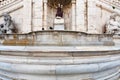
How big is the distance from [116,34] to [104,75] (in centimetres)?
733

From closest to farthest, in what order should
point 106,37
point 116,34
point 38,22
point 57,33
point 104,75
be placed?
point 104,75, point 57,33, point 106,37, point 116,34, point 38,22

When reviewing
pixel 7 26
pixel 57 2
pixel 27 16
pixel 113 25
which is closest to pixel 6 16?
pixel 7 26

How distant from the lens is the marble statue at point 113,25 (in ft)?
39.3

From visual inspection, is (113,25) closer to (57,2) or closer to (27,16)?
(57,2)

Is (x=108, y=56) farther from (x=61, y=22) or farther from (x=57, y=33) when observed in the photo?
(x=61, y=22)

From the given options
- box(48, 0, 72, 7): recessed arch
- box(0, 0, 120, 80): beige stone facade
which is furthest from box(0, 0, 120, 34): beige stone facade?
box(0, 0, 120, 80): beige stone facade

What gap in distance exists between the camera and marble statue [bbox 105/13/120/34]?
1198cm

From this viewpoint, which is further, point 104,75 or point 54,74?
point 104,75

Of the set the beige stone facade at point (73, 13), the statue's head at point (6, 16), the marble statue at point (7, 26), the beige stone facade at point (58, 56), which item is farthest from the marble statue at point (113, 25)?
the statue's head at point (6, 16)

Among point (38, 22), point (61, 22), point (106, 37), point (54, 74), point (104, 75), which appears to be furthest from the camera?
point (38, 22)

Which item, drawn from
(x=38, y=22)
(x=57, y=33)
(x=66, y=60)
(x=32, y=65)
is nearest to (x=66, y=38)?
(x=57, y=33)

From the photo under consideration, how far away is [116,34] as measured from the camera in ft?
38.4

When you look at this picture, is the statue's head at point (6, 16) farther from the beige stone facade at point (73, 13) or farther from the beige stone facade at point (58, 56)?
the beige stone facade at point (58, 56)

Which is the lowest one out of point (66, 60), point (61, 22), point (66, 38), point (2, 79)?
point (2, 79)
